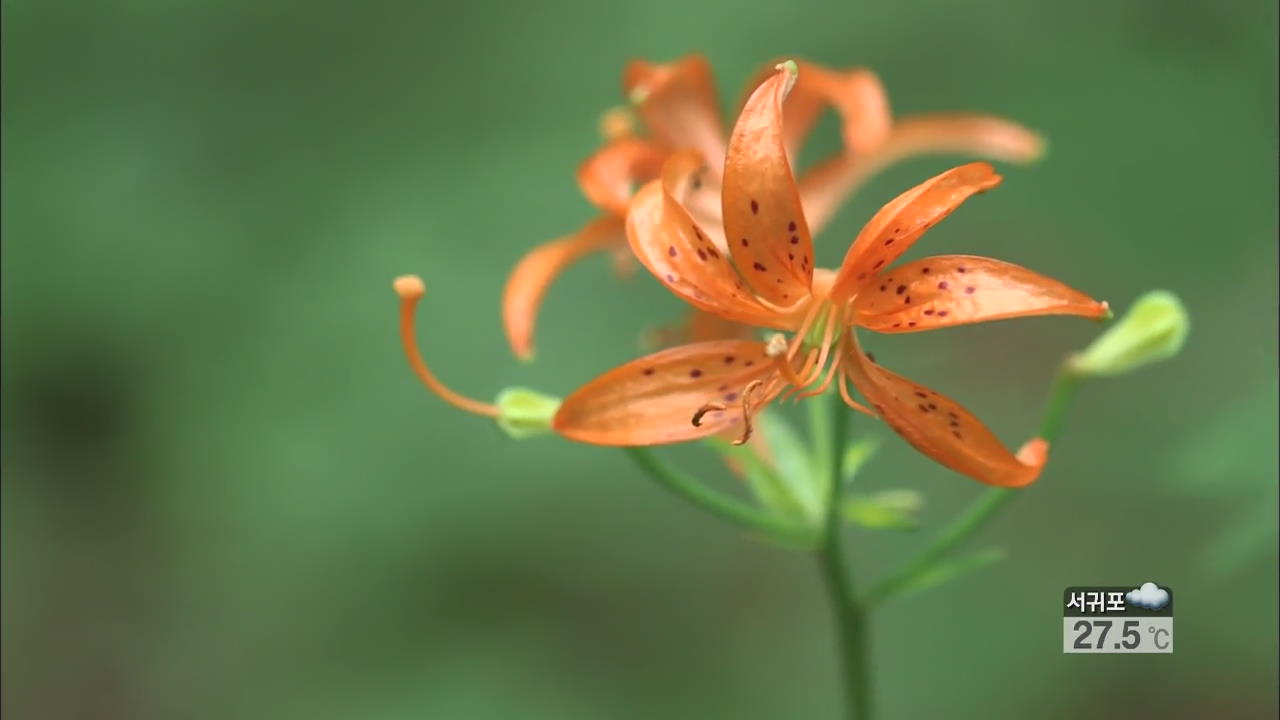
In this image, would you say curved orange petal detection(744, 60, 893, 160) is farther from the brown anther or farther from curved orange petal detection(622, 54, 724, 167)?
the brown anther

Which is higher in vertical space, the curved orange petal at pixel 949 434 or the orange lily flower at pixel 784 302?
the orange lily flower at pixel 784 302

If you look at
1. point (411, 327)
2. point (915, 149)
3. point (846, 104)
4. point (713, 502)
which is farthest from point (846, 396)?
point (915, 149)

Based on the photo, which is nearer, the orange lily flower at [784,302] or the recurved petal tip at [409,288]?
the orange lily flower at [784,302]

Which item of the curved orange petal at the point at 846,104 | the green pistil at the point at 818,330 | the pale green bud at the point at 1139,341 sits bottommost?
the pale green bud at the point at 1139,341

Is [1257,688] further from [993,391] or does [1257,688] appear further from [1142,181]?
[1142,181]

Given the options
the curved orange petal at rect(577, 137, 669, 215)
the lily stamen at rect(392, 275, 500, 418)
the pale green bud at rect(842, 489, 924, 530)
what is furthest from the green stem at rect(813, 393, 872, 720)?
the lily stamen at rect(392, 275, 500, 418)
